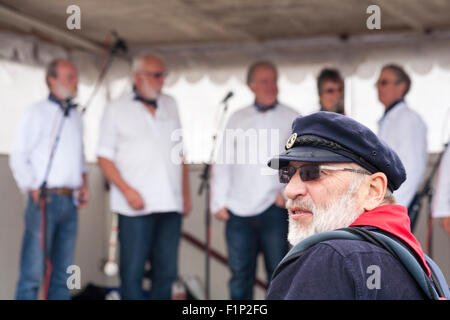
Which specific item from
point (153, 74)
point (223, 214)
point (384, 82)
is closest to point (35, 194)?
point (153, 74)

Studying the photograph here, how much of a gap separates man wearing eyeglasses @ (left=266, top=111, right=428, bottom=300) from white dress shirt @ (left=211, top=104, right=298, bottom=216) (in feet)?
8.54

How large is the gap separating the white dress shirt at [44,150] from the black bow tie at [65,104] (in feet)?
0.08

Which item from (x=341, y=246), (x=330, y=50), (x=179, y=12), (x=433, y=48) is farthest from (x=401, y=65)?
(x=341, y=246)

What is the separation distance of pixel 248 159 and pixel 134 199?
817 millimetres

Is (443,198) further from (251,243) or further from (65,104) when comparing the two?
(65,104)

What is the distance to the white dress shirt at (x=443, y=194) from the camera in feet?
12.8

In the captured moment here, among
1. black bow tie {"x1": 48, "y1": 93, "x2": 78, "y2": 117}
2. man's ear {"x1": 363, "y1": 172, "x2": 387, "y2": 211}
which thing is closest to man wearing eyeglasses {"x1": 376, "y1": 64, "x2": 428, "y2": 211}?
black bow tie {"x1": 48, "y1": 93, "x2": 78, "y2": 117}

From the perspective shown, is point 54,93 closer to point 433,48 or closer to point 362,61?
point 362,61

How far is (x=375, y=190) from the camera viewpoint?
4.33 ft

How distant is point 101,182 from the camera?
553 cm

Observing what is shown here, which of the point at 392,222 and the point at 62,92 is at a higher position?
the point at 62,92

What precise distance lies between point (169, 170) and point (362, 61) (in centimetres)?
179

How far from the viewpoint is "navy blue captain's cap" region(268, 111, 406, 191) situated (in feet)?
4.16

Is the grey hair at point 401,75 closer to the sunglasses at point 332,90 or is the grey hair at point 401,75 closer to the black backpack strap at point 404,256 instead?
the sunglasses at point 332,90
